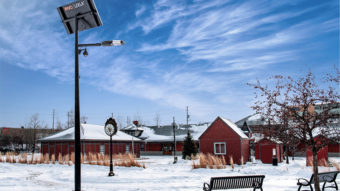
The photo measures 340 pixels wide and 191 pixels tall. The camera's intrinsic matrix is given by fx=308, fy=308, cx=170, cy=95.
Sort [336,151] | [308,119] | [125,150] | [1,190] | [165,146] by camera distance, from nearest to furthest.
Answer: [308,119]
[1,190]
[336,151]
[125,150]
[165,146]

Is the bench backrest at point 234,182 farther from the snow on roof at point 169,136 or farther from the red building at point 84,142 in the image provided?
the snow on roof at point 169,136

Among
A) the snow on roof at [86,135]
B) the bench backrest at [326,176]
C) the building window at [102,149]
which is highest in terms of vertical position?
the snow on roof at [86,135]

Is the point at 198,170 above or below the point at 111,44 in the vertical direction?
below

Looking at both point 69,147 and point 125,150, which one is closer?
point 69,147

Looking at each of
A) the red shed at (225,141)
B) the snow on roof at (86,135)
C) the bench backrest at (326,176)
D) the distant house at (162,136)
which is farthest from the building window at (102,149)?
the bench backrest at (326,176)

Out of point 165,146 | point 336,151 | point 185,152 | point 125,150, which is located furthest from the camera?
point 165,146

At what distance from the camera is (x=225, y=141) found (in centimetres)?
2914

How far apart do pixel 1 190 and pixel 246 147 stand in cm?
2265

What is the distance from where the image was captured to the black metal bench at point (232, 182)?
10523 millimetres

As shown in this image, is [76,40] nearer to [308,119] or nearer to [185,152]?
[308,119]

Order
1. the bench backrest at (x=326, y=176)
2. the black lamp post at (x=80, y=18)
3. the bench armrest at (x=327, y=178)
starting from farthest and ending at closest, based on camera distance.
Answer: the bench armrest at (x=327, y=178) < the bench backrest at (x=326, y=176) < the black lamp post at (x=80, y=18)

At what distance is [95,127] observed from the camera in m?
43.5

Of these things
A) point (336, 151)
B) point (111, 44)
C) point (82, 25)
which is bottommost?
point (336, 151)

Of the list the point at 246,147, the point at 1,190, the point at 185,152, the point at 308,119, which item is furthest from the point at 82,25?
the point at 185,152
